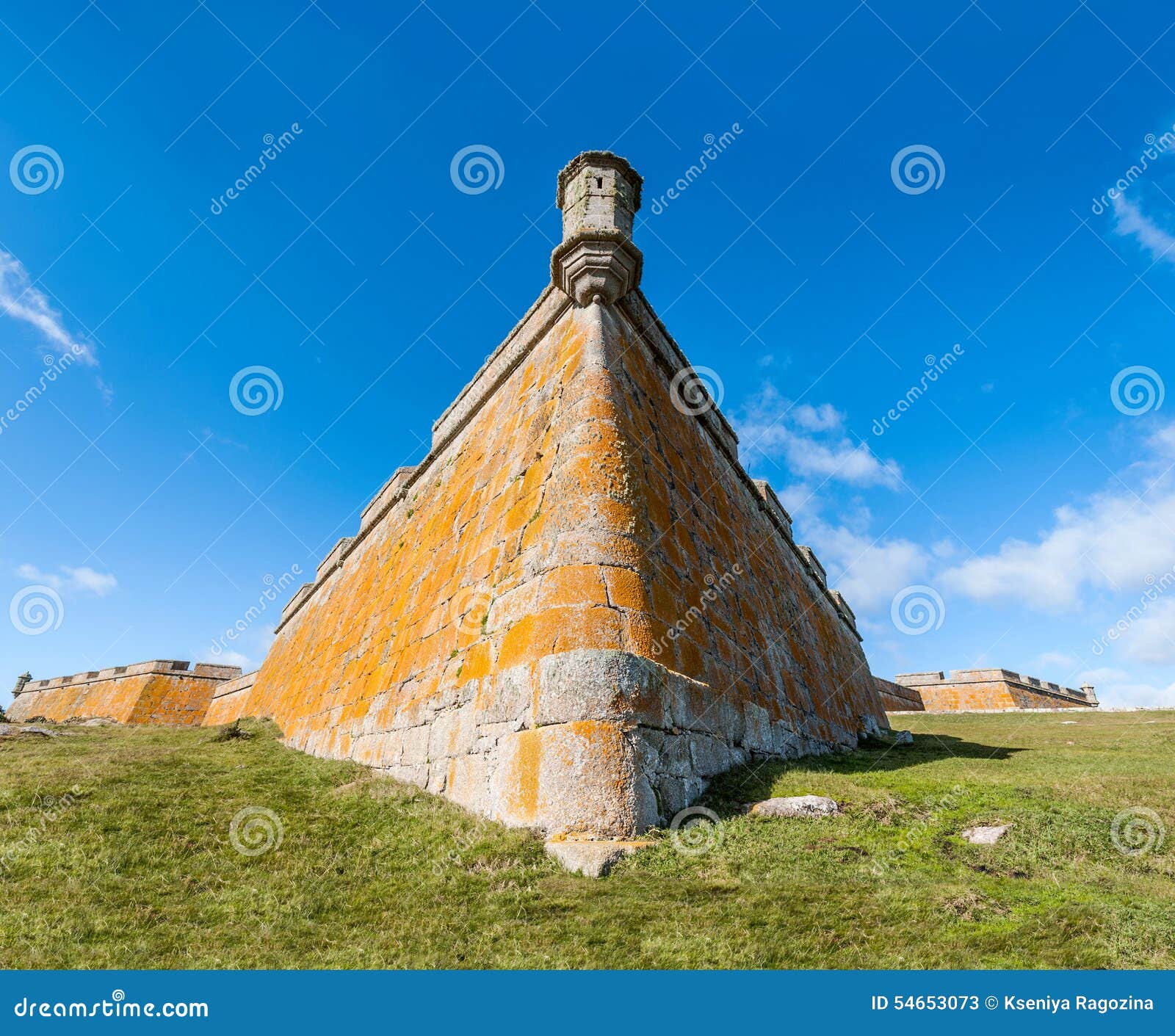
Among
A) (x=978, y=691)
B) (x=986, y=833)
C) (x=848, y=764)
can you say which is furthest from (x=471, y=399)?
(x=978, y=691)

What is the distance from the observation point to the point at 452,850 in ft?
12.5

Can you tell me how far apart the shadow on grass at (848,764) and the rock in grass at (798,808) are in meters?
0.17

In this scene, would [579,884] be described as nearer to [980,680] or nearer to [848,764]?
[848,764]

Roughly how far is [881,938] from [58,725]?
16.2 metres

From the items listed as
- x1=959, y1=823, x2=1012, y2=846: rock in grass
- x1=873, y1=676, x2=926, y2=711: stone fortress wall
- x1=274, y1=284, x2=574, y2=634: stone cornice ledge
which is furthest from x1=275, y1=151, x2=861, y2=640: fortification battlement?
x1=873, y1=676, x2=926, y2=711: stone fortress wall

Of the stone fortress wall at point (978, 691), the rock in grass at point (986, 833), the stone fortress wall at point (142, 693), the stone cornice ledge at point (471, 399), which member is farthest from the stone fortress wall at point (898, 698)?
the stone fortress wall at point (142, 693)

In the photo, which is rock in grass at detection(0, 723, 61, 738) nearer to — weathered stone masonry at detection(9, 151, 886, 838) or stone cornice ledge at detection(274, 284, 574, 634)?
weathered stone masonry at detection(9, 151, 886, 838)

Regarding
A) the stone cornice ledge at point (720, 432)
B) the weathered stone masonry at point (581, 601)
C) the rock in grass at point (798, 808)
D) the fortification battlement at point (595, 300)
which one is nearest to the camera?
the weathered stone masonry at point (581, 601)

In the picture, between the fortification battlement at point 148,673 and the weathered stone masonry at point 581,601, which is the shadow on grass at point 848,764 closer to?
the weathered stone masonry at point 581,601

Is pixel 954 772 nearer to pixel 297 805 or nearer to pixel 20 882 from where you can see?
pixel 297 805

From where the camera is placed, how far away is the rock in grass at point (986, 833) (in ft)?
12.6

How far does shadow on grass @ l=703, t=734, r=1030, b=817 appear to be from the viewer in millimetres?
4605

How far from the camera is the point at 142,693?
885 inches

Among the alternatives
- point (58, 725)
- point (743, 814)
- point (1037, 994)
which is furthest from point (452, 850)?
point (58, 725)
